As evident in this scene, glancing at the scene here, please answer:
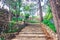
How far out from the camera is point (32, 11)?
29.0 metres

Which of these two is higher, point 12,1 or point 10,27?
point 12,1

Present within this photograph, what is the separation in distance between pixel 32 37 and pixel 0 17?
5532 mm

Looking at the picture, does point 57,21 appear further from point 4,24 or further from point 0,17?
point 0,17

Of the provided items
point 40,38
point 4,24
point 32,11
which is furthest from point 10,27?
point 32,11

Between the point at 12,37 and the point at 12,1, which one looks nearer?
the point at 12,37

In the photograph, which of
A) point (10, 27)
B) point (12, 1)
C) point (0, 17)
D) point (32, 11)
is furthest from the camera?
point (32, 11)

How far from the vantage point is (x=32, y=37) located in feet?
38.9

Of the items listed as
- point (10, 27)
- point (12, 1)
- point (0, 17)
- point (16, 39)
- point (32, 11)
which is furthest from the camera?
point (32, 11)

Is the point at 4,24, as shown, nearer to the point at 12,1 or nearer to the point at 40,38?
the point at 40,38

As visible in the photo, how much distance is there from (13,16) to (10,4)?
5.94ft

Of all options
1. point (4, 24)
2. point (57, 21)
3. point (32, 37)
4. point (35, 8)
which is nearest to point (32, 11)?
point (35, 8)

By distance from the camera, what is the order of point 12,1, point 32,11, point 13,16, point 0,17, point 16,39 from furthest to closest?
point 32,11 → point 13,16 → point 12,1 → point 0,17 → point 16,39

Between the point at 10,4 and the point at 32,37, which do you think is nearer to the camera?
the point at 32,37

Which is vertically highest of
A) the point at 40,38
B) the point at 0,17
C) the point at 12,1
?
the point at 12,1
